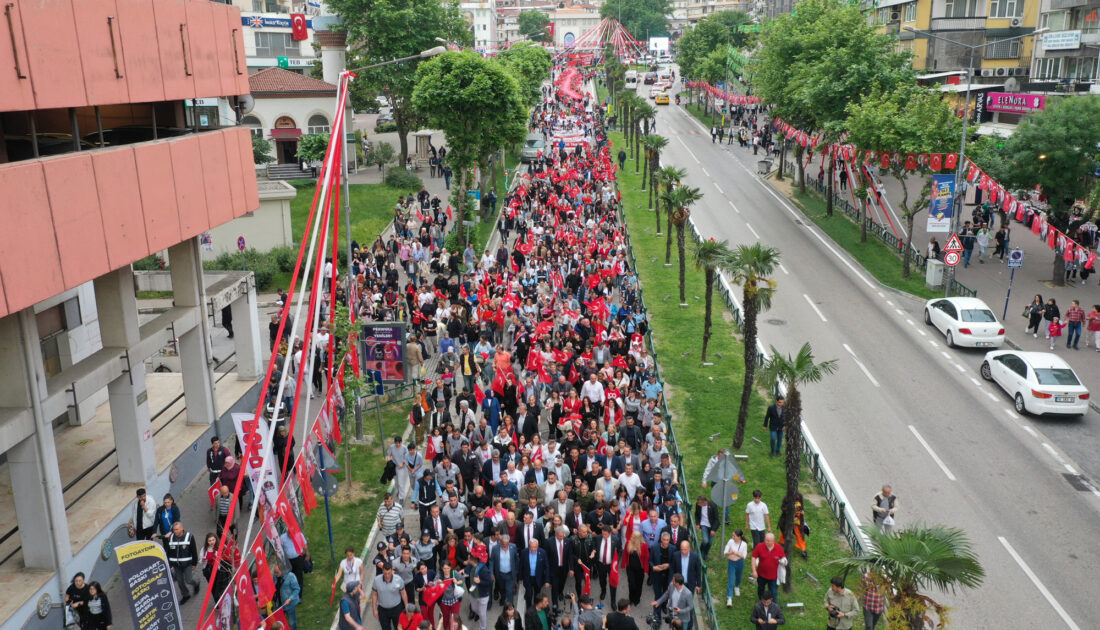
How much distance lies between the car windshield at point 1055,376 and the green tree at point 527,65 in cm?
4243

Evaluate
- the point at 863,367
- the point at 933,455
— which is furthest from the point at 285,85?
the point at 933,455

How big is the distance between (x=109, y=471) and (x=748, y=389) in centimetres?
1400

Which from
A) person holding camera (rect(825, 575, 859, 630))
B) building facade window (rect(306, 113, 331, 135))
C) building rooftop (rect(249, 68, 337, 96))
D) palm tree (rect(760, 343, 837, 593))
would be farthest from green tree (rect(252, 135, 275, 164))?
person holding camera (rect(825, 575, 859, 630))

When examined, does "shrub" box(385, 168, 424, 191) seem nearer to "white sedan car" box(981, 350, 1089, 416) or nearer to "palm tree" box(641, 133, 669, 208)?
"palm tree" box(641, 133, 669, 208)

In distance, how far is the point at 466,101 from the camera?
140 ft

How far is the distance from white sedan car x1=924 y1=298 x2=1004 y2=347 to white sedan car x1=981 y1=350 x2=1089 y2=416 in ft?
9.95

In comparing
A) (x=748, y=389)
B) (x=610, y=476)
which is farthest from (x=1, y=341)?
(x=748, y=389)

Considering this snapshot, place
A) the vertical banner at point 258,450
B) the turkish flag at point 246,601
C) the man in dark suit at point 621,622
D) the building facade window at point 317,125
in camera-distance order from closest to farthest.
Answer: the man in dark suit at point 621,622 → the turkish flag at point 246,601 → the vertical banner at point 258,450 → the building facade window at point 317,125

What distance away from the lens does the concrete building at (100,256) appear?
14.4 m

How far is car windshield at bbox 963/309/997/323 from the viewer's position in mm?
29828

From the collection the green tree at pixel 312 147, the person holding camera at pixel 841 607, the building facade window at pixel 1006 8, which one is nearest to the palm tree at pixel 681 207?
the person holding camera at pixel 841 607

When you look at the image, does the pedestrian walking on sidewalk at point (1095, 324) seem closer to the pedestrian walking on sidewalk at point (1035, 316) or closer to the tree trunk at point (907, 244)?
the pedestrian walking on sidewalk at point (1035, 316)

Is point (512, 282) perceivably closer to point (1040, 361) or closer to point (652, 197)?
point (1040, 361)

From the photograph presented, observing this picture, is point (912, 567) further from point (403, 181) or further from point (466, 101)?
point (403, 181)
